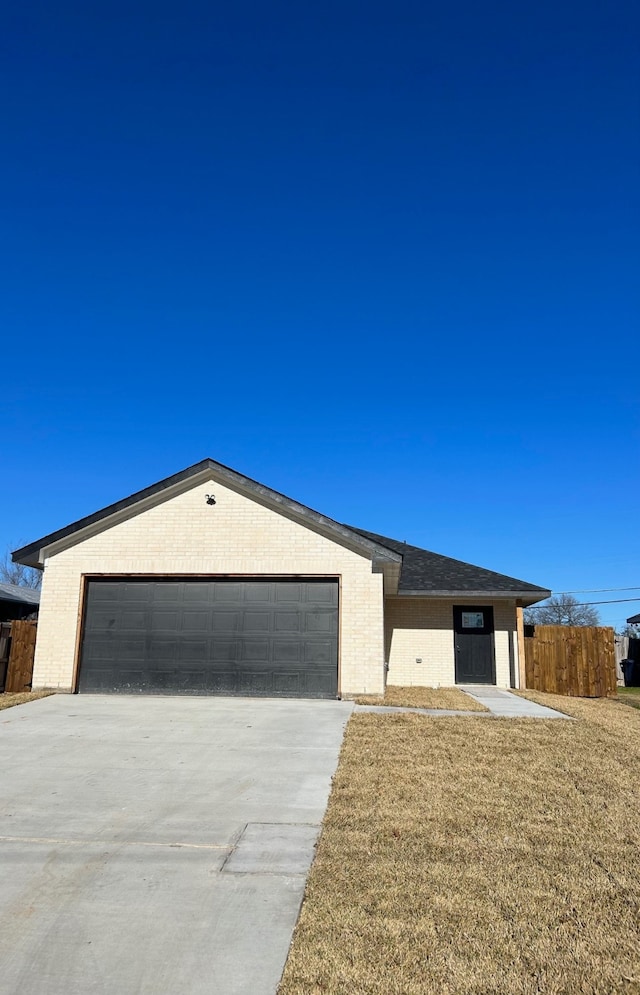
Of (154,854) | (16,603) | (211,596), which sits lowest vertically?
(154,854)

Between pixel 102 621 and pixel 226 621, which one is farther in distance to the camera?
pixel 102 621

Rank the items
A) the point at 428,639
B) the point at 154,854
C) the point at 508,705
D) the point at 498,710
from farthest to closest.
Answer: the point at 428,639 → the point at 508,705 → the point at 498,710 → the point at 154,854

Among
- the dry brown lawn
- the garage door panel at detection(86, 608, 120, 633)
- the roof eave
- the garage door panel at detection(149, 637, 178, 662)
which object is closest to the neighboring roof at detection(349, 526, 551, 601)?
the roof eave

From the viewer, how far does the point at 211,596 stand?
13078 millimetres

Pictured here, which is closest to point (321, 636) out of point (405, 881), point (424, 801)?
point (424, 801)

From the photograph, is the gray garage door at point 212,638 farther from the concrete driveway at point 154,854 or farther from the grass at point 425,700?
the concrete driveway at point 154,854

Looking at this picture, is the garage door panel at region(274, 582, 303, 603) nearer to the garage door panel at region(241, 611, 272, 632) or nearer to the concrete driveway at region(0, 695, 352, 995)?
the garage door panel at region(241, 611, 272, 632)

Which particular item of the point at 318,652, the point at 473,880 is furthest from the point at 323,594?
the point at 473,880

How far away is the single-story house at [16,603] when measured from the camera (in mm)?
23766

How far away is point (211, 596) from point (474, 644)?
8.16 m

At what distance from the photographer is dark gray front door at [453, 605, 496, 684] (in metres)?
17.4

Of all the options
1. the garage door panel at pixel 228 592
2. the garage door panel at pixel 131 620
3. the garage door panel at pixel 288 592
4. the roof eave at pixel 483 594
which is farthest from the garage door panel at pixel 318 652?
the roof eave at pixel 483 594

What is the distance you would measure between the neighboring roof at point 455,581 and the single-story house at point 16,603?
14249 mm

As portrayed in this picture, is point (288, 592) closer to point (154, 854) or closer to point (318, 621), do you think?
point (318, 621)
